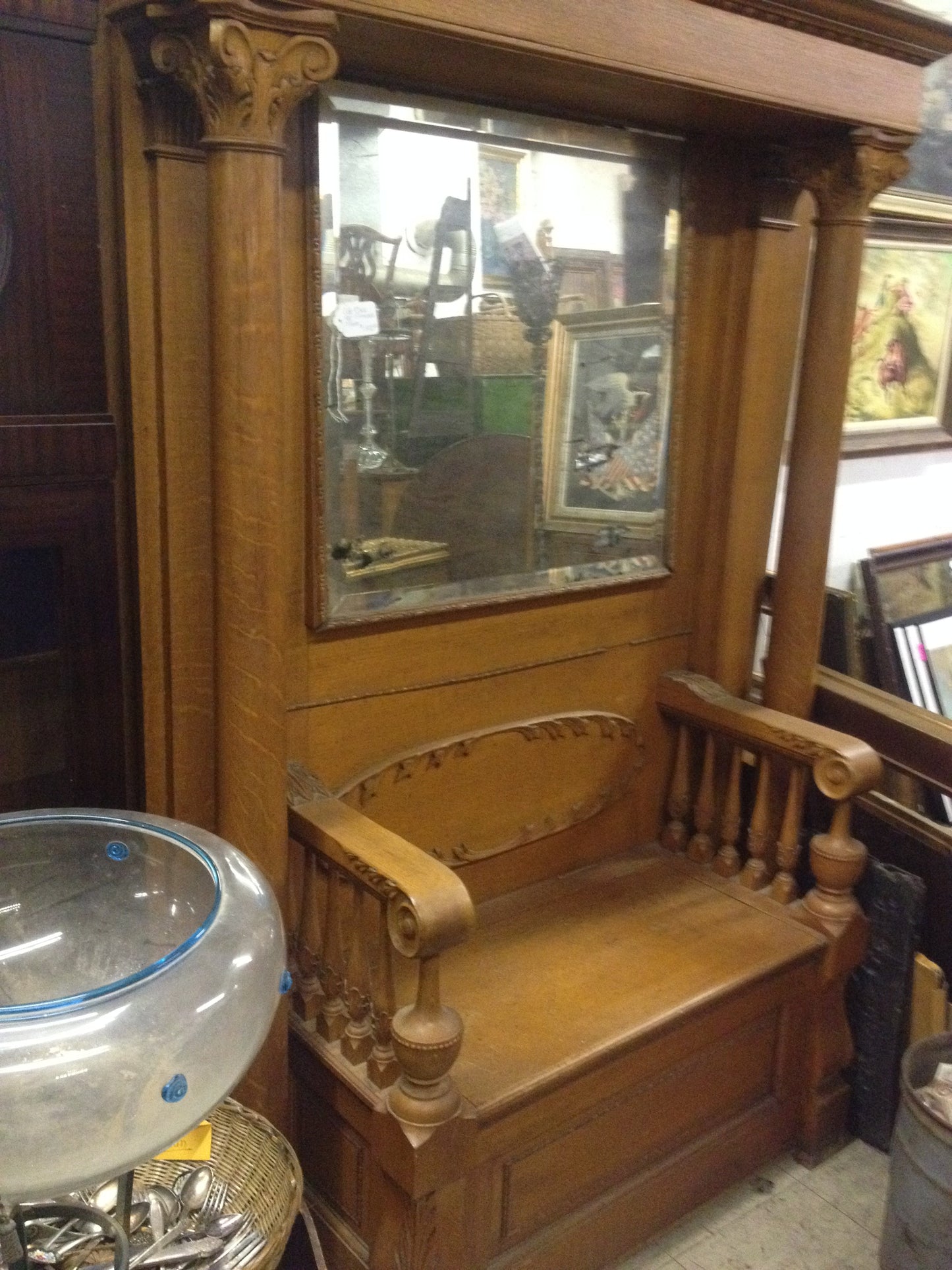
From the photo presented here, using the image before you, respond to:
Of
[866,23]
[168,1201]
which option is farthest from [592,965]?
[866,23]

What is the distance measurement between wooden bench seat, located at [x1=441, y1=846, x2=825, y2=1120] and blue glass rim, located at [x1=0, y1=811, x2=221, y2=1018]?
1.98 feet

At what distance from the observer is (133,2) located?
1236 mm

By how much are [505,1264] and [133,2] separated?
1.70 meters

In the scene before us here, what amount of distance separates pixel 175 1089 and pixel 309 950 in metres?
0.65

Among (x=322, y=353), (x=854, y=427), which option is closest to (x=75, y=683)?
(x=322, y=353)

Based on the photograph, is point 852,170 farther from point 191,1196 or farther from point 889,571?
point 191,1196

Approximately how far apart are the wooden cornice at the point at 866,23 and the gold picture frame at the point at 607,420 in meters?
0.47

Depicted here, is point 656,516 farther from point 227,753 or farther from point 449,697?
point 227,753

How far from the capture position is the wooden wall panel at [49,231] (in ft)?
4.24

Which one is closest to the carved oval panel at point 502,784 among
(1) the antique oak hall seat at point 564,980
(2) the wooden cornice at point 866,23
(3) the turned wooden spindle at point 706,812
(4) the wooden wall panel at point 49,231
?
Answer: (1) the antique oak hall seat at point 564,980

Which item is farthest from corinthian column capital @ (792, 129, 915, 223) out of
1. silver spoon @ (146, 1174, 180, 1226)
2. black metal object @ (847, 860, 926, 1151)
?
silver spoon @ (146, 1174, 180, 1226)

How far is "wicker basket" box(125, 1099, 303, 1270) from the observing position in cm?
128

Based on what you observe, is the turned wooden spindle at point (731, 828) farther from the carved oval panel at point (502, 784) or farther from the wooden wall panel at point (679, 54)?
the wooden wall panel at point (679, 54)

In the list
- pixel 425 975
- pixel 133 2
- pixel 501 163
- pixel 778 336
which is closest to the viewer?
pixel 133 2
